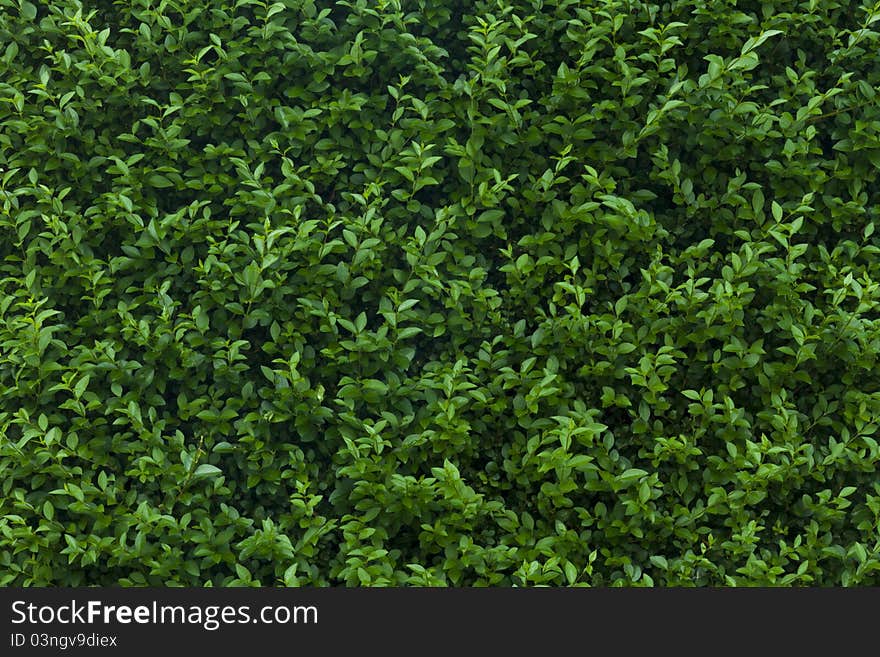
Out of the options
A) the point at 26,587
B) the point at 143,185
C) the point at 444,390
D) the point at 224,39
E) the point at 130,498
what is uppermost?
the point at 224,39

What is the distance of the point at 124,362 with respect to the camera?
3.12 meters

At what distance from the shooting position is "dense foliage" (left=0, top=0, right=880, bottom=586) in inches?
123

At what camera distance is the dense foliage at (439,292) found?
312 centimetres

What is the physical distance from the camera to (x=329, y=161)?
323 cm

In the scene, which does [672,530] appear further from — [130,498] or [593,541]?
[130,498]

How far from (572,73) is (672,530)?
1608 mm

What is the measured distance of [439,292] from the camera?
10.5ft

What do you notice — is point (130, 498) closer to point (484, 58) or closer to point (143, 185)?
point (143, 185)

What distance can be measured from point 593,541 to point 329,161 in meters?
1.61

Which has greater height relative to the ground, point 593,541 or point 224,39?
point 224,39

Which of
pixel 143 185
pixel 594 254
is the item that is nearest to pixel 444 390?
pixel 594 254

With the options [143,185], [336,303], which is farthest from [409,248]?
[143,185]

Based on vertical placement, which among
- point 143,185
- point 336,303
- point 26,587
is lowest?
point 26,587

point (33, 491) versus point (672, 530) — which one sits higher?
point (33, 491)
